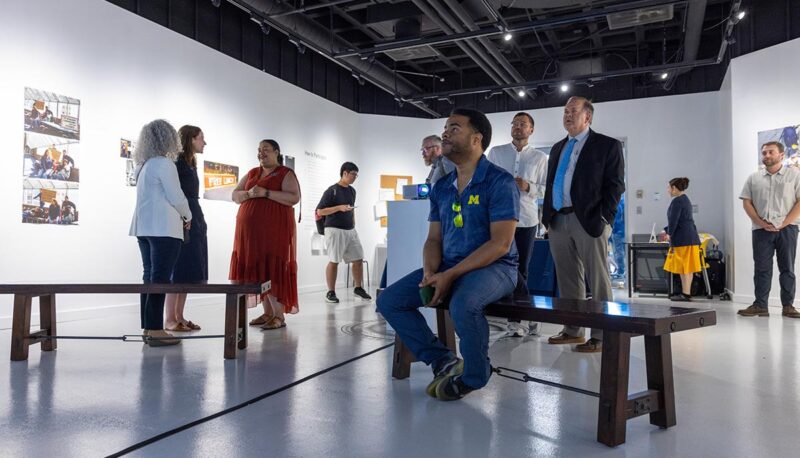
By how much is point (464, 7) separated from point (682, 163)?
4505 millimetres

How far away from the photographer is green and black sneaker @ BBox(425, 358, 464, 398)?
7.77 feet

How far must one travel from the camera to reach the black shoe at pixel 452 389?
230 centimetres

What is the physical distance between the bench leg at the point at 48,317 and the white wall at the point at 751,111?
7025 millimetres

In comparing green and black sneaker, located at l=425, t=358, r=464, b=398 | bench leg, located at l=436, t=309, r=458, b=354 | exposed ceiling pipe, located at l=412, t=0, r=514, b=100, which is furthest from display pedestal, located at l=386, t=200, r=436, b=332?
exposed ceiling pipe, located at l=412, t=0, r=514, b=100

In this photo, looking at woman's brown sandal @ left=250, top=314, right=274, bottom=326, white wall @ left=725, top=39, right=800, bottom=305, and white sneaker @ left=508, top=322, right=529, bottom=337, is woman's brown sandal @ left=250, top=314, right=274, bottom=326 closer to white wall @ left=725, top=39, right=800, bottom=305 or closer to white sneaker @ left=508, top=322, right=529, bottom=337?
white sneaker @ left=508, top=322, right=529, bottom=337

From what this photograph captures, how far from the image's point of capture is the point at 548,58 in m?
9.70

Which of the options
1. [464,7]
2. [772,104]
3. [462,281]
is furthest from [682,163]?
[462,281]

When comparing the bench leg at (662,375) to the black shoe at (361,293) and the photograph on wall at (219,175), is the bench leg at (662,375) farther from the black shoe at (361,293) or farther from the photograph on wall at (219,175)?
the photograph on wall at (219,175)

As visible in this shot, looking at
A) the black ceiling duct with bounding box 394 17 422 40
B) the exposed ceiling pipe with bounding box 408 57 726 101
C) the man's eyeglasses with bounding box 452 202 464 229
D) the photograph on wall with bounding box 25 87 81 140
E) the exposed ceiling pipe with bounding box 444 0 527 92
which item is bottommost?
the man's eyeglasses with bounding box 452 202 464 229

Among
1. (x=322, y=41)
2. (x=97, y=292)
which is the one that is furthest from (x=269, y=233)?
(x=322, y=41)

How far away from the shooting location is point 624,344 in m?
1.90

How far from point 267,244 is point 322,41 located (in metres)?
4.41

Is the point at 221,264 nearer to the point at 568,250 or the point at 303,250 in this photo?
the point at 303,250

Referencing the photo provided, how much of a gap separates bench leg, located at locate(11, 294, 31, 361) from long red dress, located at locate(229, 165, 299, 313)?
4.63 feet
